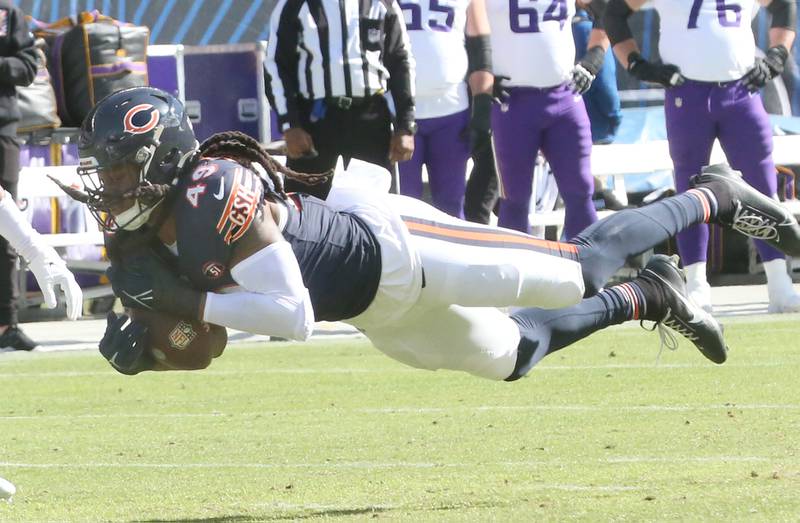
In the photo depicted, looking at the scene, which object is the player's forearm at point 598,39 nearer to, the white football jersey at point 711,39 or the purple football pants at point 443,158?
the white football jersey at point 711,39

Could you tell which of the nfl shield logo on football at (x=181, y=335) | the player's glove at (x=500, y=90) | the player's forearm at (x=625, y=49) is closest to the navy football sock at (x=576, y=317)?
the nfl shield logo on football at (x=181, y=335)

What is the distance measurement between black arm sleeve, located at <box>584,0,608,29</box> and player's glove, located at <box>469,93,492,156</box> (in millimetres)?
1002

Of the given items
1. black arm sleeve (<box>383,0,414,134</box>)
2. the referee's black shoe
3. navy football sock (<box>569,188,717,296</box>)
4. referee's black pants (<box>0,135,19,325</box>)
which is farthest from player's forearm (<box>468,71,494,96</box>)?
navy football sock (<box>569,188,717,296</box>)

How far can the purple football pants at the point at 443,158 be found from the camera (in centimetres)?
834

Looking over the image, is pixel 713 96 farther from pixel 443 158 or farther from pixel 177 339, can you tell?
pixel 177 339

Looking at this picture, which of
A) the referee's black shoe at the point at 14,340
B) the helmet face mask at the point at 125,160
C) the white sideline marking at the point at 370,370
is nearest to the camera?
the helmet face mask at the point at 125,160

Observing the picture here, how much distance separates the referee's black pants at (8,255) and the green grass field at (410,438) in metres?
0.46

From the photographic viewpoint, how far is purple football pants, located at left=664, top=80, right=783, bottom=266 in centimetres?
852

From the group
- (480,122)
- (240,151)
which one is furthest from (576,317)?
(480,122)

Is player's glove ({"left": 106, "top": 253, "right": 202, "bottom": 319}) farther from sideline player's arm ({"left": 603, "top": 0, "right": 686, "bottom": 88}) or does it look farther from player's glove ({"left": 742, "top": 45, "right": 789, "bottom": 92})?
player's glove ({"left": 742, "top": 45, "right": 789, "bottom": 92})

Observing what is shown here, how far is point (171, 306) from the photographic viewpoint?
4.38 meters

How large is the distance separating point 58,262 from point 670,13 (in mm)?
3883

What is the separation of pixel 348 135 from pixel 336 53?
1.16ft

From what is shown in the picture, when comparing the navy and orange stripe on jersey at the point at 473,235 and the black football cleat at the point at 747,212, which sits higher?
the navy and orange stripe on jersey at the point at 473,235
